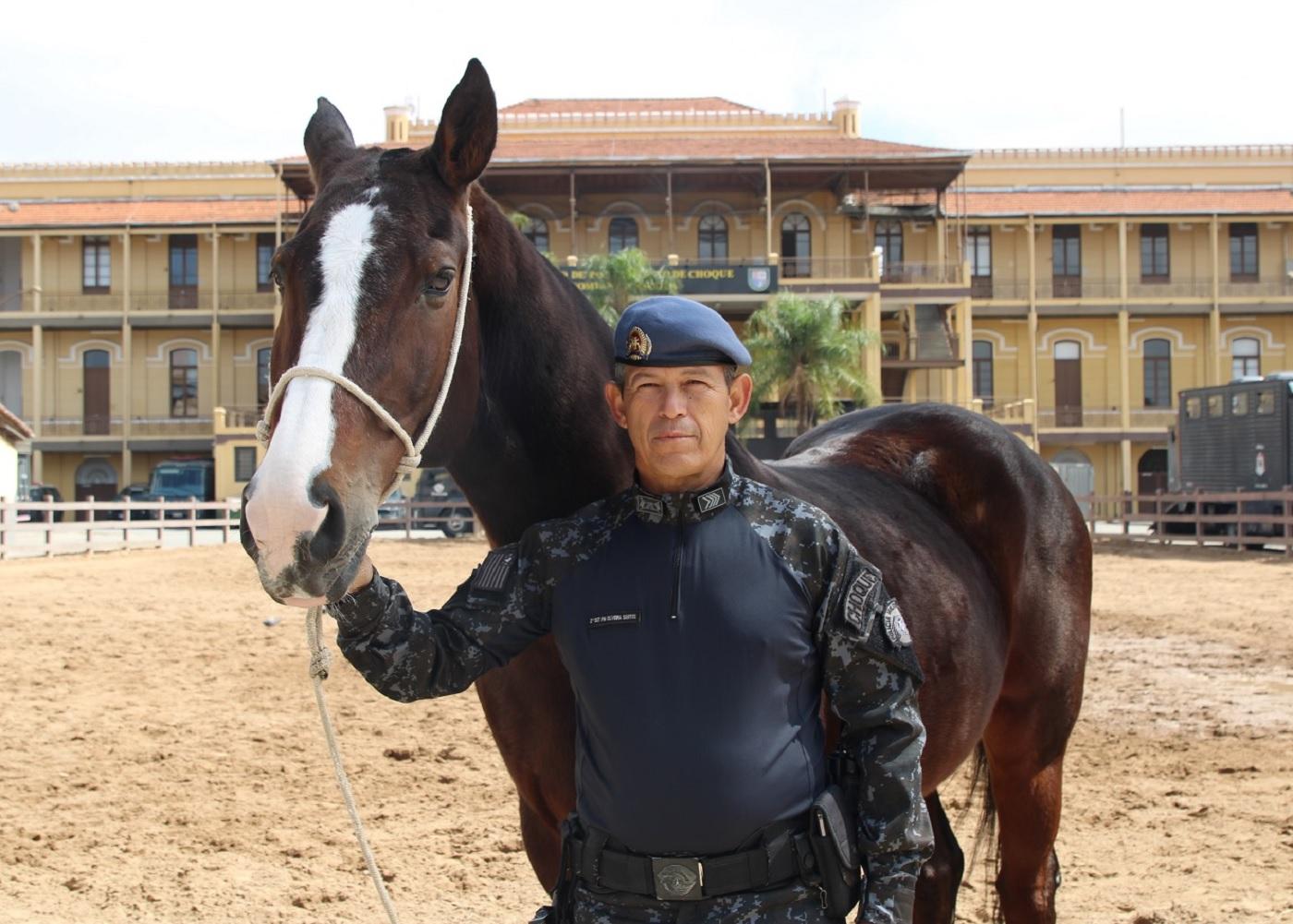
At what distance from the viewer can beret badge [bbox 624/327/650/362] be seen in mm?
2006

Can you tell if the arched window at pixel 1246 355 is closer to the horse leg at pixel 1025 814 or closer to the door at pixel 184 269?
the door at pixel 184 269

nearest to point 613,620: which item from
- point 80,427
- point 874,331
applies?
point 874,331

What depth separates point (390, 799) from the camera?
5.61 metres

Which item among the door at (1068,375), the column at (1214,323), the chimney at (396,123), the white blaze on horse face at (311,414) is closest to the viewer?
the white blaze on horse face at (311,414)

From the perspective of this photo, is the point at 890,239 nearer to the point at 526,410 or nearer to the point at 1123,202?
the point at 1123,202

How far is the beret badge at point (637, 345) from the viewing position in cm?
201

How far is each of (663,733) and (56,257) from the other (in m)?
44.2

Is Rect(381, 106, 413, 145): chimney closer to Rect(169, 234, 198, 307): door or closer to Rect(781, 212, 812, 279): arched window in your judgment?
Rect(169, 234, 198, 307): door

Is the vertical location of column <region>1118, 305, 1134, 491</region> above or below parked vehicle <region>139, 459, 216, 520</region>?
above

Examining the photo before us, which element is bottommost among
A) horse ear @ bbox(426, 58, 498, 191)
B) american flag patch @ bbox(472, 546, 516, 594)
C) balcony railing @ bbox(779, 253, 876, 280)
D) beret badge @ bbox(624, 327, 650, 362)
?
american flag patch @ bbox(472, 546, 516, 594)

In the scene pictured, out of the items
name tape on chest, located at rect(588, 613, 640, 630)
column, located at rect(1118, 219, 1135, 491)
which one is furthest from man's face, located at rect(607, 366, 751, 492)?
column, located at rect(1118, 219, 1135, 491)

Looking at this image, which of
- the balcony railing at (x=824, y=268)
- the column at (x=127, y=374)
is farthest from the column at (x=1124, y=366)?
the column at (x=127, y=374)

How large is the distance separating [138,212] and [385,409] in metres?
43.3

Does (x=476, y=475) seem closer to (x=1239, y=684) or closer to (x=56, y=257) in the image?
(x=1239, y=684)
